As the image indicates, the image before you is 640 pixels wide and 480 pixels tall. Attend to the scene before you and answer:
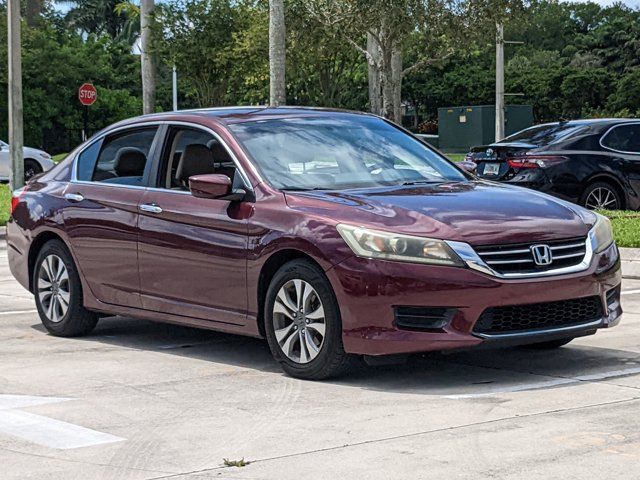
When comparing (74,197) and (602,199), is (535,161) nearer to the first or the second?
(602,199)

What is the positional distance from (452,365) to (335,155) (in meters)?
1.55

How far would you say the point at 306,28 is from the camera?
127 feet

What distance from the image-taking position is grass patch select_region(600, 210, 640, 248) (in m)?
15.1

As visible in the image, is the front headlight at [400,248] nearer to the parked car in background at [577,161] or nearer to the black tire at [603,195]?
the parked car in background at [577,161]

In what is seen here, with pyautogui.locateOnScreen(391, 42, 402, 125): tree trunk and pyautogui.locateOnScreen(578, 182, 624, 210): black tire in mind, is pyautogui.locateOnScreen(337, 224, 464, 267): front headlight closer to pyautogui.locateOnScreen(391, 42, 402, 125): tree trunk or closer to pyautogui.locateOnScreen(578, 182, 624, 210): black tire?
pyautogui.locateOnScreen(578, 182, 624, 210): black tire

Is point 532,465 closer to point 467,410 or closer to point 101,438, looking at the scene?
point 467,410

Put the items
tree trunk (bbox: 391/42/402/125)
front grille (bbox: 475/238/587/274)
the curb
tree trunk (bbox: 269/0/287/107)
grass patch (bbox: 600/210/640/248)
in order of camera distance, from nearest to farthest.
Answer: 1. front grille (bbox: 475/238/587/274)
2. the curb
3. grass patch (bbox: 600/210/640/248)
4. tree trunk (bbox: 269/0/287/107)
5. tree trunk (bbox: 391/42/402/125)

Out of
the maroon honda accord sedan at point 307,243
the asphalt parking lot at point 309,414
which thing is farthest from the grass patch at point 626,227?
the maroon honda accord sedan at point 307,243

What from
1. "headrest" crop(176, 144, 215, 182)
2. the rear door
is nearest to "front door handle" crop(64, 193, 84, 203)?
the rear door

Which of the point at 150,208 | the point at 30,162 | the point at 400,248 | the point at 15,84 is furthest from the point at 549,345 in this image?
the point at 30,162

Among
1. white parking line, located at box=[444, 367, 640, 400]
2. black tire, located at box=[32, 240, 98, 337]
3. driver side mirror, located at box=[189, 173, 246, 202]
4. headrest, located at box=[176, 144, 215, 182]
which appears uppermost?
headrest, located at box=[176, 144, 215, 182]

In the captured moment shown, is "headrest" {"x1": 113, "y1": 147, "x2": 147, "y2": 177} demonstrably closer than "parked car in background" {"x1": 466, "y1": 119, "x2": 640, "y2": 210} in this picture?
Yes

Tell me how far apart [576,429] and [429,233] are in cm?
155

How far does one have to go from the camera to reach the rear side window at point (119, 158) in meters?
9.48
